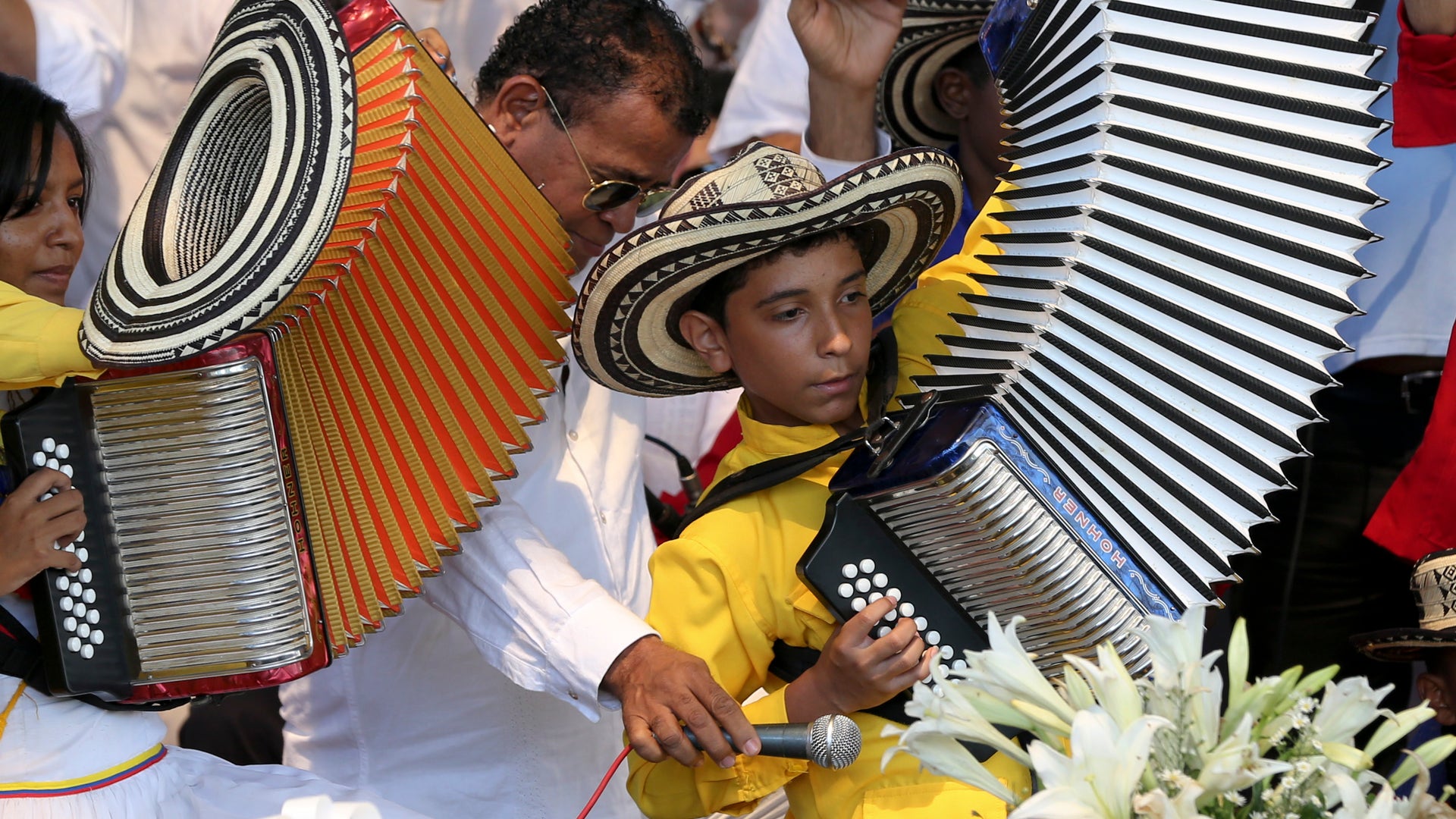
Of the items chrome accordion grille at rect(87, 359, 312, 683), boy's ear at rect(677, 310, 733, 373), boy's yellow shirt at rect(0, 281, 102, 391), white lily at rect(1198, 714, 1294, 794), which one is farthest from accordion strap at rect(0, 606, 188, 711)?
white lily at rect(1198, 714, 1294, 794)

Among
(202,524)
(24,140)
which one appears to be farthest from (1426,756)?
(24,140)

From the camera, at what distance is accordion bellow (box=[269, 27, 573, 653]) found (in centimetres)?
217

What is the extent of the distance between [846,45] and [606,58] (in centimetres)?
42

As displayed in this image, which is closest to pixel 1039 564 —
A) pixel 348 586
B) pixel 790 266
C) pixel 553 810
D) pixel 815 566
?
pixel 815 566

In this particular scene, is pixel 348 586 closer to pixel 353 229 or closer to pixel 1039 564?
pixel 353 229

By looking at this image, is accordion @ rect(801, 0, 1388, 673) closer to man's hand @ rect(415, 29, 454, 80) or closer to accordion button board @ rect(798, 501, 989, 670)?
accordion button board @ rect(798, 501, 989, 670)

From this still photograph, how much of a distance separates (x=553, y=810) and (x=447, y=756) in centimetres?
22

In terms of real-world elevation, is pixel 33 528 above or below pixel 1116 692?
above

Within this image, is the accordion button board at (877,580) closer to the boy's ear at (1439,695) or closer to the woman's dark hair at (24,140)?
the boy's ear at (1439,695)

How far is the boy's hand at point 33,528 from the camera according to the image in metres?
1.93

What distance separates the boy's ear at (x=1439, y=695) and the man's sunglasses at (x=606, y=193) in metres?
1.49

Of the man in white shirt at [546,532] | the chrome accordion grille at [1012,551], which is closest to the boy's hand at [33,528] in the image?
the man in white shirt at [546,532]

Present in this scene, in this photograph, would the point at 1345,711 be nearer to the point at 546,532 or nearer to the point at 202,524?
the point at 202,524

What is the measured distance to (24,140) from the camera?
2.21 meters
